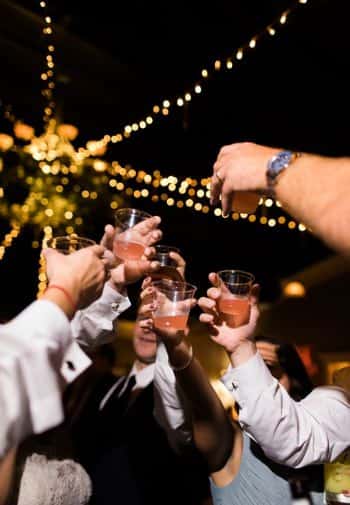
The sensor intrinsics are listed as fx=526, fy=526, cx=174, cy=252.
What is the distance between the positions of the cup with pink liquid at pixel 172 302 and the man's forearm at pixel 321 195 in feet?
2.17

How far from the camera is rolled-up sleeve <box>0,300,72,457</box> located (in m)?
0.97

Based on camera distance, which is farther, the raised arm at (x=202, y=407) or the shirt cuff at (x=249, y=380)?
the raised arm at (x=202, y=407)

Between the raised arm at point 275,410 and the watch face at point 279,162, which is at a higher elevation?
the watch face at point 279,162

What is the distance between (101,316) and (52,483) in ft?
1.99

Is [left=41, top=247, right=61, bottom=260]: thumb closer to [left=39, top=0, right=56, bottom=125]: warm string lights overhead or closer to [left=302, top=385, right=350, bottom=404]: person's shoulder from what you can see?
[left=302, top=385, right=350, bottom=404]: person's shoulder

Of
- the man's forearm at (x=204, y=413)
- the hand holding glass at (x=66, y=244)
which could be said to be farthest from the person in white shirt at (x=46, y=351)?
the man's forearm at (x=204, y=413)

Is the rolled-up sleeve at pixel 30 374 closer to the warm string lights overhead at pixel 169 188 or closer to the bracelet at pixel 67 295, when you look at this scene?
the bracelet at pixel 67 295

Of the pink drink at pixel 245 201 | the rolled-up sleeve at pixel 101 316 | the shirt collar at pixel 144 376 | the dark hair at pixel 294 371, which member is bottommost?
the shirt collar at pixel 144 376

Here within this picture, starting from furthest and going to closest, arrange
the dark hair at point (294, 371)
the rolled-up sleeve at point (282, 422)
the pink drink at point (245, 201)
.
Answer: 1. the dark hair at point (294, 371)
2. the rolled-up sleeve at point (282, 422)
3. the pink drink at point (245, 201)

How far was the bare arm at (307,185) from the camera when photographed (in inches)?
39.3

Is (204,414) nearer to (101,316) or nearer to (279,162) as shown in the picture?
(101,316)

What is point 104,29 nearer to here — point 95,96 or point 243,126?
point 95,96

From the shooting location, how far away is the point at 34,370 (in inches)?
39.9

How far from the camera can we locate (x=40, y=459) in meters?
1.74
